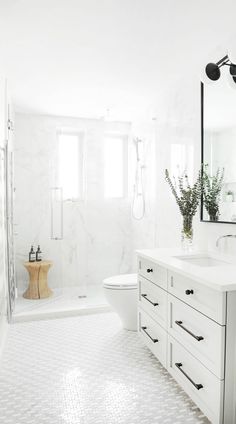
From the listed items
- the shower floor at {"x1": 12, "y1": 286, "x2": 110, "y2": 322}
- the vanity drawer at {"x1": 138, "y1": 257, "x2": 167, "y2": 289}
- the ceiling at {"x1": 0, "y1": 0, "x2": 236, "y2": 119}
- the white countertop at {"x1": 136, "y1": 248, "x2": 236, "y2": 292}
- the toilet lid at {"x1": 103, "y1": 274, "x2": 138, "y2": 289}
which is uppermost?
the ceiling at {"x1": 0, "y1": 0, "x2": 236, "y2": 119}

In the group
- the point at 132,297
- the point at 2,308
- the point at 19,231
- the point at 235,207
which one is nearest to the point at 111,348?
the point at 132,297

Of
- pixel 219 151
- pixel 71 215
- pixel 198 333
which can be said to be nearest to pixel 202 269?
pixel 198 333

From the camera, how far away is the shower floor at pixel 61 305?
10.4 feet

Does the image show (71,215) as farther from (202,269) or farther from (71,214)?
(202,269)

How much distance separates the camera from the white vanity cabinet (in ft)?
4.70

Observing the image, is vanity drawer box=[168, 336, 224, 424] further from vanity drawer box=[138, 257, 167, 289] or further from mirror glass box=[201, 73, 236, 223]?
mirror glass box=[201, 73, 236, 223]

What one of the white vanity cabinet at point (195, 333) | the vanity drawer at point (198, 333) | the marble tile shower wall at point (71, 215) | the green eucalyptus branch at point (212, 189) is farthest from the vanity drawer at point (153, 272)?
the marble tile shower wall at point (71, 215)

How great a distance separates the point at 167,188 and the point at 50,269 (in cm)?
203

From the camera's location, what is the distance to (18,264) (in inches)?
157

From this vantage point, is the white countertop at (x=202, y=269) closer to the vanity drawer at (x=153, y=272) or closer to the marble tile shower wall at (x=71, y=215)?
the vanity drawer at (x=153, y=272)

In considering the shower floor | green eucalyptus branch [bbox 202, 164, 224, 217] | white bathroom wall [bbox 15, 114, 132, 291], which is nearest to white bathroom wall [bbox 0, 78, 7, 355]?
the shower floor

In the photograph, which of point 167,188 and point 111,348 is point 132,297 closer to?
point 111,348

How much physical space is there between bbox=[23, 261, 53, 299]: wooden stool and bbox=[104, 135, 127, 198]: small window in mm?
1382

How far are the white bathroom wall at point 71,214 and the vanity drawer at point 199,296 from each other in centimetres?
242
